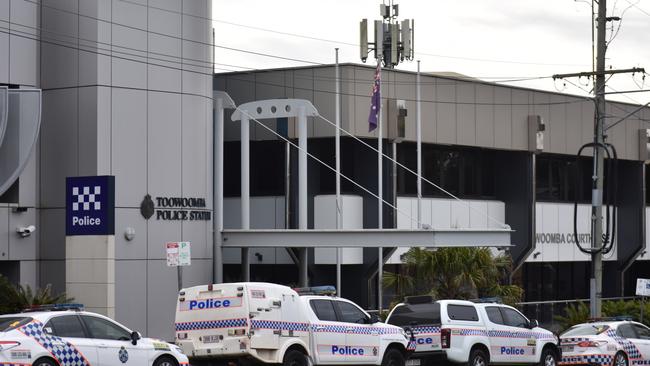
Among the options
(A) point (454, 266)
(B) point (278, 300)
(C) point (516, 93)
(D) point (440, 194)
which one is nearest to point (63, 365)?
(B) point (278, 300)

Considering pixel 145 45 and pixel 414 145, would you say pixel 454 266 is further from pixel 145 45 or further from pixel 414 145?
pixel 145 45

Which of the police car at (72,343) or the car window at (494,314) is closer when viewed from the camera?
the police car at (72,343)

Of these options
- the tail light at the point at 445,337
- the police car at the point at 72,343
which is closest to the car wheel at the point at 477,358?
the tail light at the point at 445,337

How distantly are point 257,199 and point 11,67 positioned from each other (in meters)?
13.0

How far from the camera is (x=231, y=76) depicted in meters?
43.6

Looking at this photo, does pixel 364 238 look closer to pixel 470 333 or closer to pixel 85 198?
pixel 470 333

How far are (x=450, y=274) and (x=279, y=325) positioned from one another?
14874 millimetres

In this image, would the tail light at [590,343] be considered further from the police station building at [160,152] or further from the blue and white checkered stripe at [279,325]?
the police station building at [160,152]

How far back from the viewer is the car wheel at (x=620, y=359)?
30.0 metres

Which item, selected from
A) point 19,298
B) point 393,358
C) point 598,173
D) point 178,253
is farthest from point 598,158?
point 19,298

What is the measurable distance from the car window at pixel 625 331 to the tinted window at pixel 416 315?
17.0 ft

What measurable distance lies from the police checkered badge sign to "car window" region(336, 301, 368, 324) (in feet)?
27.9

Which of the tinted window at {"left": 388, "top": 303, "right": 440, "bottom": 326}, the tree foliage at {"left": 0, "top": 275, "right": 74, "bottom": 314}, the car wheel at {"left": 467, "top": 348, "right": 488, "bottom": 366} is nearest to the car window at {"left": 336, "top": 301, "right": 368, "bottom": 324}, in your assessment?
the tinted window at {"left": 388, "top": 303, "right": 440, "bottom": 326}

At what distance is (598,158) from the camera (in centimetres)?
3716
